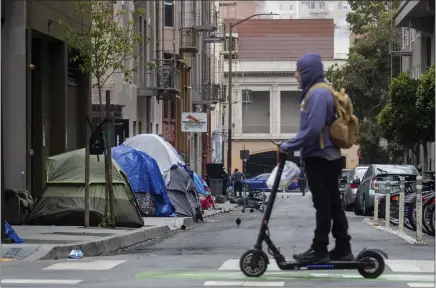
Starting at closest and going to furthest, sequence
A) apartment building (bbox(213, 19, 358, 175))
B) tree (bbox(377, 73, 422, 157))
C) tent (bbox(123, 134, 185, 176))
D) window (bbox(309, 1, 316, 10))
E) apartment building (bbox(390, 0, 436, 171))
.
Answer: tent (bbox(123, 134, 185, 176)) < tree (bbox(377, 73, 422, 157)) < apartment building (bbox(390, 0, 436, 171)) < apartment building (bbox(213, 19, 358, 175)) < window (bbox(309, 1, 316, 10))

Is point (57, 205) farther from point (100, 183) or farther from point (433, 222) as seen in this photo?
point (433, 222)

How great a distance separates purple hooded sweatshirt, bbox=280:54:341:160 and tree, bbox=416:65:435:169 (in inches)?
878

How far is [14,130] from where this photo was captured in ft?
76.2

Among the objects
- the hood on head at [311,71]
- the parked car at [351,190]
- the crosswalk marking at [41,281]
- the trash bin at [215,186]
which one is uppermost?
the hood on head at [311,71]

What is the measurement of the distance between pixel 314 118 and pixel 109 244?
7.99 m

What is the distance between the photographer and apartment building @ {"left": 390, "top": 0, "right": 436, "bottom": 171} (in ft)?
138

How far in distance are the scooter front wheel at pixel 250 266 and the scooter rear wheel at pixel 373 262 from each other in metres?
0.85

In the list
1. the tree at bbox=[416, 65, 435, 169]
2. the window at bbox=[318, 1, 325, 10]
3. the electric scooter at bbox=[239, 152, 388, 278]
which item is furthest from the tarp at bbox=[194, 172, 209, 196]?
the window at bbox=[318, 1, 325, 10]

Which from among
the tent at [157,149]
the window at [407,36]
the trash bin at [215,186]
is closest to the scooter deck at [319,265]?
the tent at [157,149]

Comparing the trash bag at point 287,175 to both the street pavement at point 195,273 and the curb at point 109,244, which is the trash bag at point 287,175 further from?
the curb at point 109,244

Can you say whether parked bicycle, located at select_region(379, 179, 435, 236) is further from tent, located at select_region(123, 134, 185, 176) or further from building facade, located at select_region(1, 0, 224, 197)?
building facade, located at select_region(1, 0, 224, 197)

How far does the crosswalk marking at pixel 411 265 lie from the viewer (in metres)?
11.4

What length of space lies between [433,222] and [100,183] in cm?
687

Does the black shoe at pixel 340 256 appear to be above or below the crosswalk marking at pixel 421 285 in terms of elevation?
above
